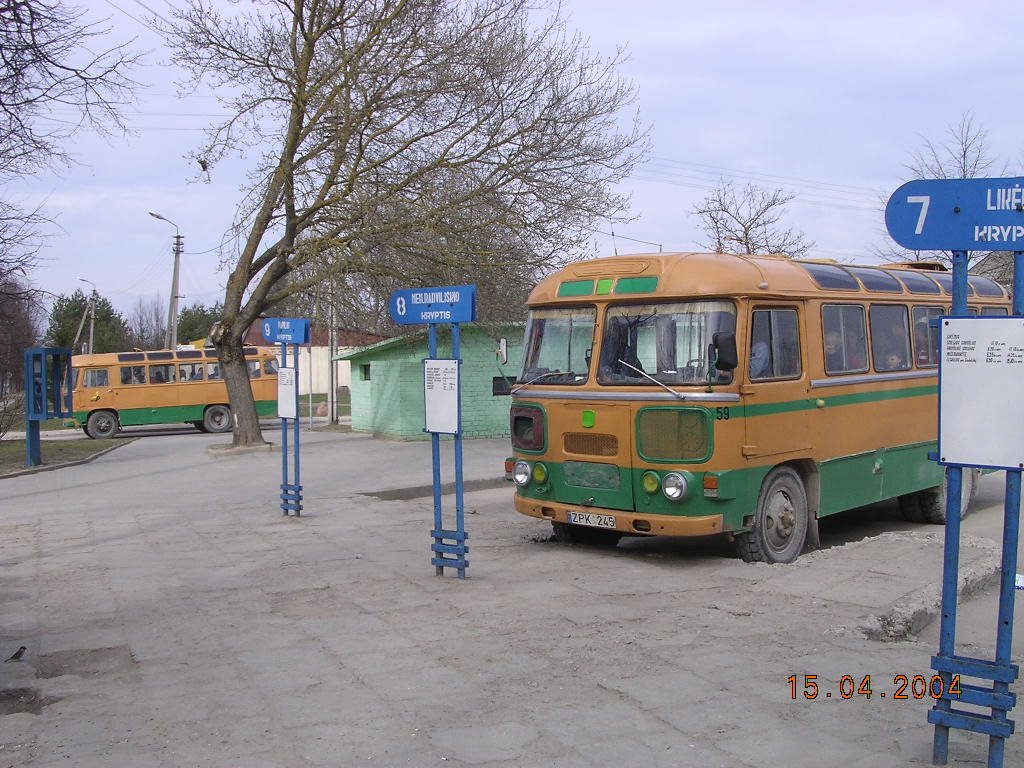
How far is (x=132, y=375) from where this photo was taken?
3170 centimetres

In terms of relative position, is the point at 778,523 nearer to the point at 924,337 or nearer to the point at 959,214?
the point at 924,337

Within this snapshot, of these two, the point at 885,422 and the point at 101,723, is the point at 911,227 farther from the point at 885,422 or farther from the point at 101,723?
Answer: the point at 885,422

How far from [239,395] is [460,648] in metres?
17.6

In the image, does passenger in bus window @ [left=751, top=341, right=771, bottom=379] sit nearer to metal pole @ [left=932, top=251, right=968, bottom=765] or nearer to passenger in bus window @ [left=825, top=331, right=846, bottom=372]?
passenger in bus window @ [left=825, top=331, right=846, bottom=372]

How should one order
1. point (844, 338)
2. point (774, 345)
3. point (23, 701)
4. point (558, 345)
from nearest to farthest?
1. point (23, 701)
2. point (774, 345)
3. point (558, 345)
4. point (844, 338)

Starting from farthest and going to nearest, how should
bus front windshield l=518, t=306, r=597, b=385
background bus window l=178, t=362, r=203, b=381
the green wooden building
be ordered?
1. background bus window l=178, t=362, r=203, b=381
2. the green wooden building
3. bus front windshield l=518, t=306, r=597, b=385

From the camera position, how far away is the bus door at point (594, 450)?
30.1ft

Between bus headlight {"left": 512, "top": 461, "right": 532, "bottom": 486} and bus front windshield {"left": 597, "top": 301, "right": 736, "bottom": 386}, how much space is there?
1.25 metres

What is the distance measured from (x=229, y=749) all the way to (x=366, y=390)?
22.2 metres

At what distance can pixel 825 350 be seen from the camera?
9.99 metres

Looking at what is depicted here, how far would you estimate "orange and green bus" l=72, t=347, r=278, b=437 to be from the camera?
31.2 m
